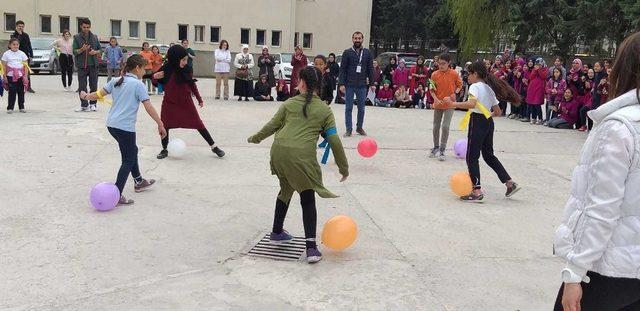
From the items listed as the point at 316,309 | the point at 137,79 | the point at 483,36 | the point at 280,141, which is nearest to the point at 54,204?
the point at 137,79

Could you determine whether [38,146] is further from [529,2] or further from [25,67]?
[529,2]

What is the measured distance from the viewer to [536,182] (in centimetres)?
823

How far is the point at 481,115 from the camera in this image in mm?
6828

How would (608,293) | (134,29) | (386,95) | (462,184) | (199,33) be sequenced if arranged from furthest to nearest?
(199,33)
(134,29)
(386,95)
(462,184)
(608,293)

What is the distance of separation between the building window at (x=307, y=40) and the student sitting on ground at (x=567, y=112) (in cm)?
3087

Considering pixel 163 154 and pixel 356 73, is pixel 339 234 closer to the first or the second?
pixel 163 154

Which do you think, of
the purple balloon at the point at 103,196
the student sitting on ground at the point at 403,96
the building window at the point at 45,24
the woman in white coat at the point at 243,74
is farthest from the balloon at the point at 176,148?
the building window at the point at 45,24

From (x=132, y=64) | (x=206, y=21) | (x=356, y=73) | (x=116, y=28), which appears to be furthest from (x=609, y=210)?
(x=116, y=28)

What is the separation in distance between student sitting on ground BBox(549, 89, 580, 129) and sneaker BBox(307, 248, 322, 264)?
11593 millimetres

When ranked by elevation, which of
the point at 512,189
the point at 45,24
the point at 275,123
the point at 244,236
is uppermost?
the point at 45,24

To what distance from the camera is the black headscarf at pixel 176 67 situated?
8.29m

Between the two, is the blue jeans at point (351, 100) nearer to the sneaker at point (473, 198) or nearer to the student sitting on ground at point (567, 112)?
the sneaker at point (473, 198)

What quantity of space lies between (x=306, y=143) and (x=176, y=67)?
170 inches

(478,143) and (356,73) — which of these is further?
→ (356,73)
